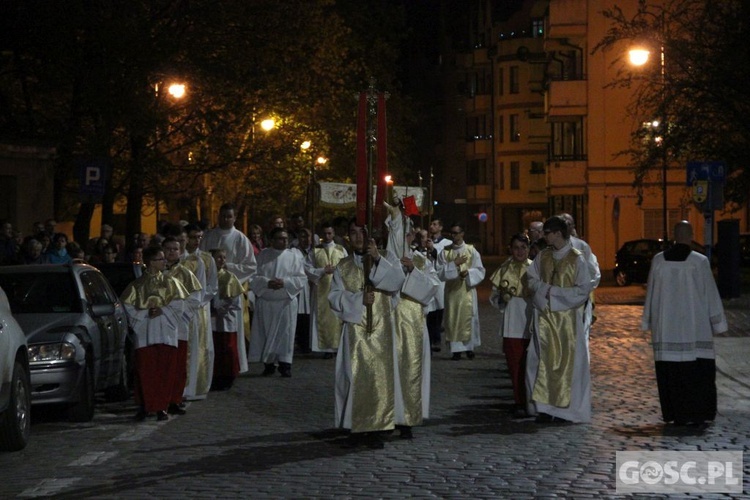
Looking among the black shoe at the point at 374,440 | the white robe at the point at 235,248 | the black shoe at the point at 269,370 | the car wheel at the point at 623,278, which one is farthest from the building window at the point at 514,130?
the black shoe at the point at 374,440

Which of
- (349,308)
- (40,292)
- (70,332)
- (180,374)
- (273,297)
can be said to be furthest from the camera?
(273,297)

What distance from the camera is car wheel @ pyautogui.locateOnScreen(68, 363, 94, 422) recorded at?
13.2m

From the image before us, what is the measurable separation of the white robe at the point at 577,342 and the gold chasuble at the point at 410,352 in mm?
1345

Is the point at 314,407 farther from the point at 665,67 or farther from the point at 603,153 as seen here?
the point at 603,153

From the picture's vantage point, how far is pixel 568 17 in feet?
189

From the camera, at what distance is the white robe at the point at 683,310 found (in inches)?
496

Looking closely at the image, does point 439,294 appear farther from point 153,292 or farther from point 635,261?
point 635,261

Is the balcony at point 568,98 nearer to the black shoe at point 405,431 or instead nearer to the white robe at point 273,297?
the white robe at point 273,297

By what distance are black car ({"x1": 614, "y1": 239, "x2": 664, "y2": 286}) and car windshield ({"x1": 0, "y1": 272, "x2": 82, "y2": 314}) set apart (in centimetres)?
3021

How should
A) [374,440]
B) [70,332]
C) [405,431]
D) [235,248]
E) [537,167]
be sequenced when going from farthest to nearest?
[537,167], [235,248], [70,332], [405,431], [374,440]

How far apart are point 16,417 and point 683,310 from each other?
5.62 m

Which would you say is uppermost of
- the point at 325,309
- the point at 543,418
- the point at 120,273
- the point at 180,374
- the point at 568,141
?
the point at 568,141

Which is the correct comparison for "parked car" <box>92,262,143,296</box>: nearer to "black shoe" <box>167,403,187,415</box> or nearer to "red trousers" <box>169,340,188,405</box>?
"red trousers" <box>169,340,188,405</box>

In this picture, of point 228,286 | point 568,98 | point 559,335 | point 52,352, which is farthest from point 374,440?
point 568,98
